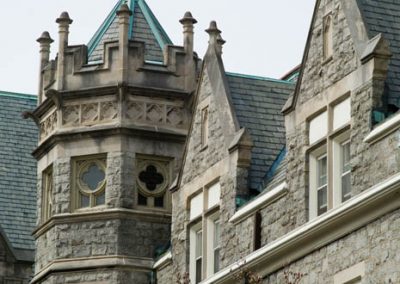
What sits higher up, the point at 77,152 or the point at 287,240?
the point at 77,152

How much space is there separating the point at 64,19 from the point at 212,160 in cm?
700

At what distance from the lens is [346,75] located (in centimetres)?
3259

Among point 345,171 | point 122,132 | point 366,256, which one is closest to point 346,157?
point 345,171

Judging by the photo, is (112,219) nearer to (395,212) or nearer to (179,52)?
(179,52)

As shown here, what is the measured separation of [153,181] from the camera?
41656mm

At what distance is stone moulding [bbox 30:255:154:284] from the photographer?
4047 cm

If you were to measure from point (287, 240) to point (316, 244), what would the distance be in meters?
0.86

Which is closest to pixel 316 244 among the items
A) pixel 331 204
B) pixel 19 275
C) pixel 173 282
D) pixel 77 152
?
pixel 331 204

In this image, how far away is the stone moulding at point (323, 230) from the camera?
30.3m

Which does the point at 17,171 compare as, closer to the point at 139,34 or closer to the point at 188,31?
the point at 139,34

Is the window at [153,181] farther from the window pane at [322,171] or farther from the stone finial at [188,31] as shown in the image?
the window pane at [322,171]

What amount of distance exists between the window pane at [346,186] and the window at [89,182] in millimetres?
10018

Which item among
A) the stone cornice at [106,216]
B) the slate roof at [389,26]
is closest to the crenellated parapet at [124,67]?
the stone cornice at [106,216]

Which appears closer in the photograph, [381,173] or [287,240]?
[381,173]
